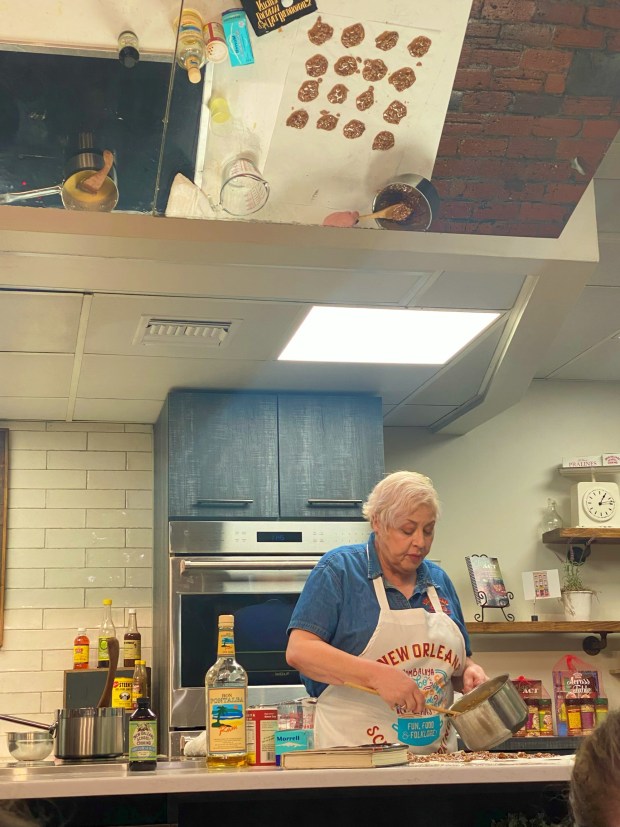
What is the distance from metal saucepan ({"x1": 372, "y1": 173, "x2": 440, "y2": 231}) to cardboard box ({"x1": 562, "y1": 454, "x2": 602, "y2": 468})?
223cm

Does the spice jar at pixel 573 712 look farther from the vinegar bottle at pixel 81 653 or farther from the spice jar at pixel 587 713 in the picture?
the vinegar bottle at pixel 81 653

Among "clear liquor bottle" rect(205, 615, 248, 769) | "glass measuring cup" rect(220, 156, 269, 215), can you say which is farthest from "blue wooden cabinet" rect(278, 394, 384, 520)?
"clear liquor bottle" rect(205, 615, 248, 769)

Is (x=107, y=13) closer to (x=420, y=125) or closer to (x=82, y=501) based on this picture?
(x=420, y=125)

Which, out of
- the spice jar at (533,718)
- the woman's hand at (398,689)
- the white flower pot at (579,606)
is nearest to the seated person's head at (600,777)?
the woman's hand at (398,689)

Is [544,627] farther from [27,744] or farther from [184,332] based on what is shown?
[27,744]

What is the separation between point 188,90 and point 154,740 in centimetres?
169

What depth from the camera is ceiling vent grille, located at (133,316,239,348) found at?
3.49 metres

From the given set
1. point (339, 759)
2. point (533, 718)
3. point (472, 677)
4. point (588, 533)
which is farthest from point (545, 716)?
point (339, 759)

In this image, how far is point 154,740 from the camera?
2.06m

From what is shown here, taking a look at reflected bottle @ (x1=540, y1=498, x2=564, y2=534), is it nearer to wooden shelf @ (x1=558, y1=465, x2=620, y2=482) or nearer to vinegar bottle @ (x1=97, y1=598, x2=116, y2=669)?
wooden shelf @ (x1=558, y1=465, x2=620, y2=482)

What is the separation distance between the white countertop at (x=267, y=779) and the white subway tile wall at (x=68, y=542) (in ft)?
8.93

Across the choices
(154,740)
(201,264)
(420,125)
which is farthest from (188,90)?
(154,740)

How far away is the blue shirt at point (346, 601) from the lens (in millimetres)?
2779

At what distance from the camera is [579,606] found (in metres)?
4.73
